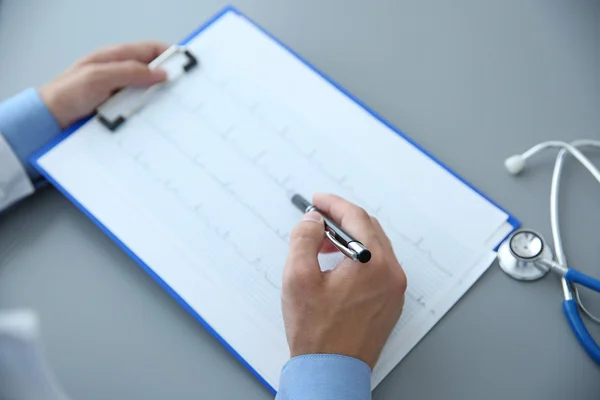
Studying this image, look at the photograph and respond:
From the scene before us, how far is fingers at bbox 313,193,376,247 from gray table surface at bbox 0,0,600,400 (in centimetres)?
15

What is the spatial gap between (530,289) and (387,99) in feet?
1.06

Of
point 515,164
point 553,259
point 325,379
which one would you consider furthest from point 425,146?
point 325,379

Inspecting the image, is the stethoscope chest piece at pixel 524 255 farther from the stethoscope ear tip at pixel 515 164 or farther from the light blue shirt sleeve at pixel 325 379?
the light blue shirt sleeve at pixel 325 379

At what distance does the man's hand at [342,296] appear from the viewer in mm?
692

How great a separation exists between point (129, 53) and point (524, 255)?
0.61 metres

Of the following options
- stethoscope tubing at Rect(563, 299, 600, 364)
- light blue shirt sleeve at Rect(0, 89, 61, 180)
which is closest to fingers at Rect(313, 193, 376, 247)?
stethoscope tubing at Rect(563, 299, 600, 364)

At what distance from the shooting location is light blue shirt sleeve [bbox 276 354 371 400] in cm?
66

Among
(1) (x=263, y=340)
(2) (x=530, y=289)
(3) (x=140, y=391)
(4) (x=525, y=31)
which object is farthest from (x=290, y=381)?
(4) (x=525, y=31)

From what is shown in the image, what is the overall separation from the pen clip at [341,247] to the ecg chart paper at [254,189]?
3.3 inches

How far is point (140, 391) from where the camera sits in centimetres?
74

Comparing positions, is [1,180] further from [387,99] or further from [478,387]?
[478,387]

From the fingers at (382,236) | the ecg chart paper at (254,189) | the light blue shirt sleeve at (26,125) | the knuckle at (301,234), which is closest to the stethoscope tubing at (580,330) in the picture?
the ecg chart paper at (254,189)

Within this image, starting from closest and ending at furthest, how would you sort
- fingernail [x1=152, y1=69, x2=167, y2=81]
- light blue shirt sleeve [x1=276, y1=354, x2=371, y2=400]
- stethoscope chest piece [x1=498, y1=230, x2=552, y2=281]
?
light blue shirt sleeve [x1=276, y1=354, x2=371, y2=400], stethoscope chest piece [x1=498, y1=230, x2=552, y2=281], fingernail [x1=152, y1=69, x2=167, y2=81]

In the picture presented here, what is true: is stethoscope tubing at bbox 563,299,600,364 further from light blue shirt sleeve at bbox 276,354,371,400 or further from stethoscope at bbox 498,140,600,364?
light blue shirt sleeve at bbox 276,354,371,400
